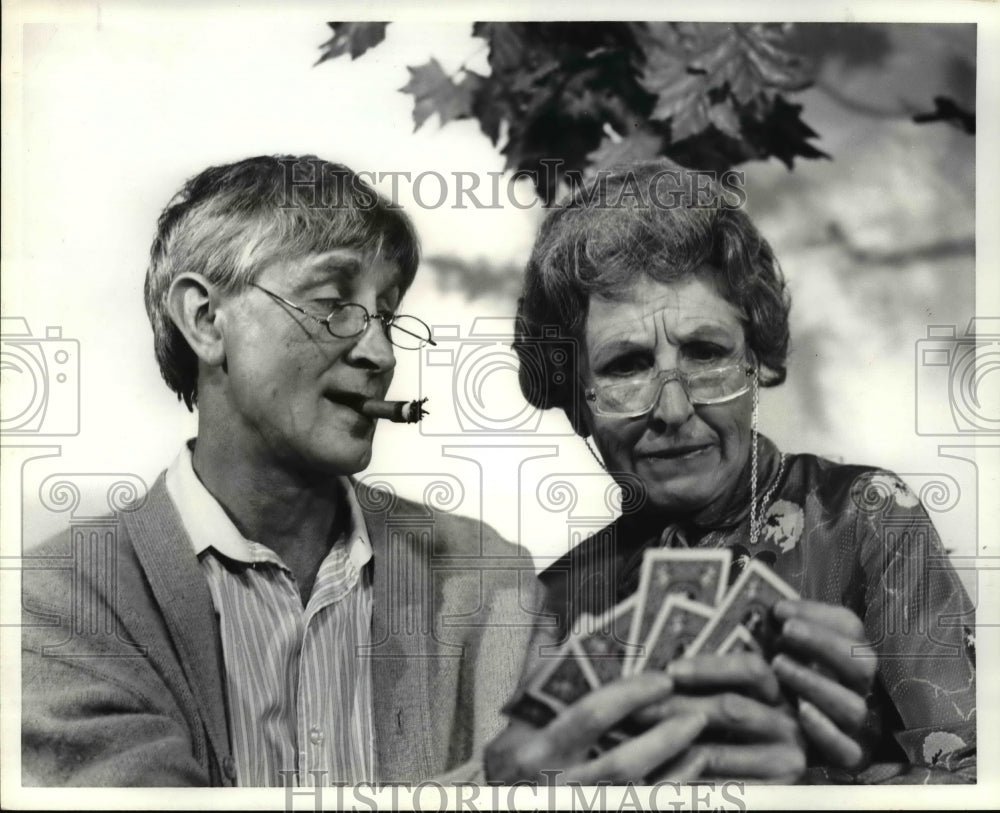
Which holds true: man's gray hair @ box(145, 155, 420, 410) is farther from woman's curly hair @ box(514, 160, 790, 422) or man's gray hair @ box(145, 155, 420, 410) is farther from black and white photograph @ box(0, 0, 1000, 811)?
woman's curly hair @ box(514, 160, 790, 422)

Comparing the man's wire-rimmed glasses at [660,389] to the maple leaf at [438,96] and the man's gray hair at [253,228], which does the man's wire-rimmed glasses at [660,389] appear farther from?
the maple leaf at [438,96]

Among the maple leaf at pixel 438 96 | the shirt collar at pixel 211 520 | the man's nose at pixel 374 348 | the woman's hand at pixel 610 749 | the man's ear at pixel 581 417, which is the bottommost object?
the woman's hand at pixel 610 749

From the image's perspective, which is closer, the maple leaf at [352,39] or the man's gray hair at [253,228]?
the man's gray hair at [253,228]

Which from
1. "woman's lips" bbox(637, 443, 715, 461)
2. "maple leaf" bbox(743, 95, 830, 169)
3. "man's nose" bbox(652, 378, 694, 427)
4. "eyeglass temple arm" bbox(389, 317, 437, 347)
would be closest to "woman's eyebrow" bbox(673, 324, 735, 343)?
"man's nose" bbox(652, 378, 694, 427)

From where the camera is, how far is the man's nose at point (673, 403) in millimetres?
2809

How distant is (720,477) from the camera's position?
285 centimetres

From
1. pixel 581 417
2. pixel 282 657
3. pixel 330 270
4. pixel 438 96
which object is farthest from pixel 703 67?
pixel 282 657

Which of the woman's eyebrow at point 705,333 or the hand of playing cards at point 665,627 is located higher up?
the woman's eyebrow at point 705,333

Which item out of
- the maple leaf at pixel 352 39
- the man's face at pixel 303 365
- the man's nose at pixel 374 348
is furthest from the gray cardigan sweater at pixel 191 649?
the maple leaf at pixel 352 39

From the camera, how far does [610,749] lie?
281 cm

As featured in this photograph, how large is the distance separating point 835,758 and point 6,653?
2.07 metres

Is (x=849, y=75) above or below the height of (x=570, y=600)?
above

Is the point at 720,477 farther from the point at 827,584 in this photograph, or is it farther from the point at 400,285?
the point at 400,285

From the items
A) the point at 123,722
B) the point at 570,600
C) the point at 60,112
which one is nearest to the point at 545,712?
the point at 570,600
